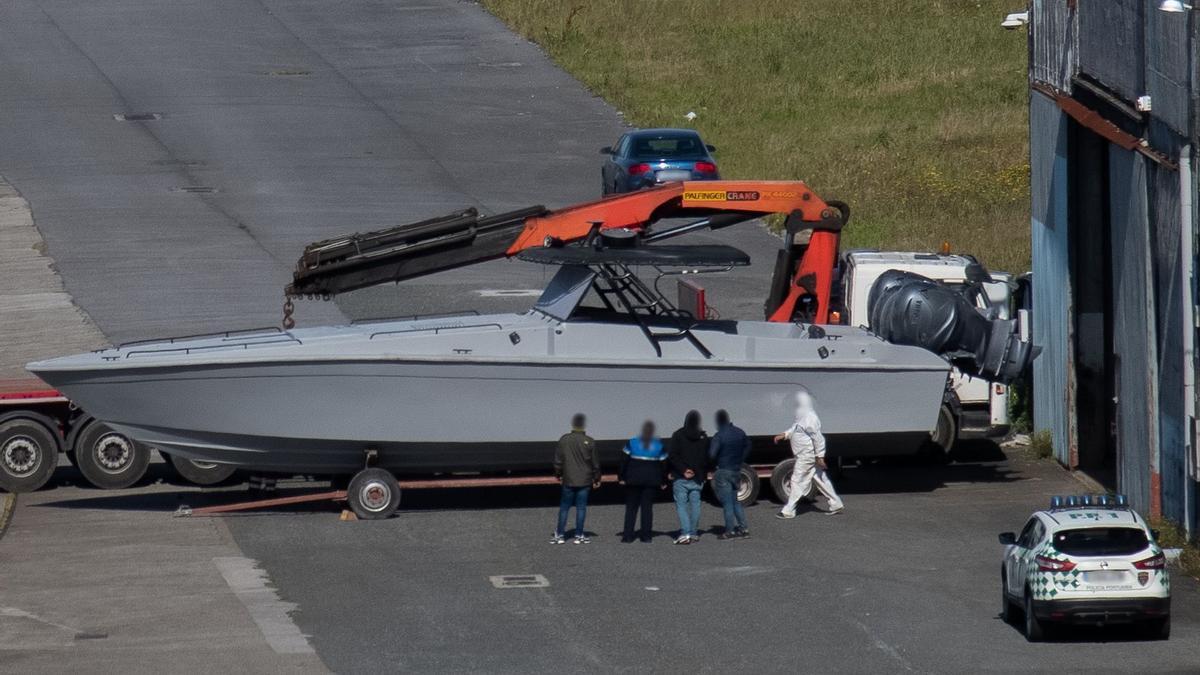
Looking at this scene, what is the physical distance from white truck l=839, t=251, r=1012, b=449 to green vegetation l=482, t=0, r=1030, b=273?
315 inches

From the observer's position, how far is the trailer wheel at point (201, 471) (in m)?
21.0

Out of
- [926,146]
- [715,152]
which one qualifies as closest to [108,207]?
[715,152]

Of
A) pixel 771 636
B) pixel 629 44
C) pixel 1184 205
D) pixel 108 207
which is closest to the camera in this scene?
pixel 771 636

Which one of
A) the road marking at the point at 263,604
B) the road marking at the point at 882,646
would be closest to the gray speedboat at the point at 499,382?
the road marking at the point at 263,604

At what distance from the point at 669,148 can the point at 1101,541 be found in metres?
24.0

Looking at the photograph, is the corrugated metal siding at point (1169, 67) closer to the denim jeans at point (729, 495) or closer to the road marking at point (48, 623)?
the denim jeans at point (729, 495)

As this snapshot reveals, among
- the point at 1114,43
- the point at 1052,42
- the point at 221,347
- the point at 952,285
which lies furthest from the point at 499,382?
the point at 1052,42

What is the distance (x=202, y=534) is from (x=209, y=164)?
23747mm

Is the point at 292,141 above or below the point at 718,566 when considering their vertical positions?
above

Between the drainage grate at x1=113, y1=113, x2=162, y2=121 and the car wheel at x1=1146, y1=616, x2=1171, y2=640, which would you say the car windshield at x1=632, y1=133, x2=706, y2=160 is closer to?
the drainage grate at x1=113, y1=113, x2=162, y2=121

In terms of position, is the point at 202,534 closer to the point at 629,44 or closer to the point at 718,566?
the point at 718,566

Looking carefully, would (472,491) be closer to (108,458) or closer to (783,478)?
(783,478)

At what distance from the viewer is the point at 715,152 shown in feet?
130

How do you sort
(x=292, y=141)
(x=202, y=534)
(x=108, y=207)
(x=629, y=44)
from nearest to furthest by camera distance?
(x=202, y=534), (x=108, y=207), (x=292, y=141), (x=629, y=44)
